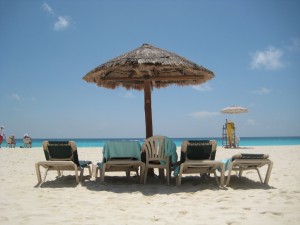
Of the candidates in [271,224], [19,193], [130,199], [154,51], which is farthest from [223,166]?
[19,193]

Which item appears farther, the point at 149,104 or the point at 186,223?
the point at 149,104

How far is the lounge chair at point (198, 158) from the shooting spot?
17.3 feet

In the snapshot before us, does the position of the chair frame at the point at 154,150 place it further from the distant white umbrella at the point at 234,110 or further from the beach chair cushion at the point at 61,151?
the distant white umbrella at the point at 234,110

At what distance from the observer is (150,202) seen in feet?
13.9

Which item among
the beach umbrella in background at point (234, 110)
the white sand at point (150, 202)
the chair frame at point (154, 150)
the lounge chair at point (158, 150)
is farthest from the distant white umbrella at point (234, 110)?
the chair frame at point (154, 150)

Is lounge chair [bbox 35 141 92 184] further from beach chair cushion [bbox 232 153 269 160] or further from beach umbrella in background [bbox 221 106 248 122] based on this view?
beach umbrella in background [bbox 221 106 248 122]

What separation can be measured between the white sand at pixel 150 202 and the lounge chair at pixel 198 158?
281mm

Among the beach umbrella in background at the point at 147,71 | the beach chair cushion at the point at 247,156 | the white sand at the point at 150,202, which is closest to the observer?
the white sand at the point at 150,202

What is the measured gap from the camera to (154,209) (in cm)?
380

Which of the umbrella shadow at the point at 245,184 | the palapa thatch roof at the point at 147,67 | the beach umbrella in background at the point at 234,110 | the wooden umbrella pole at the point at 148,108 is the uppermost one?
the palapa thatch roof at the point at 147,67

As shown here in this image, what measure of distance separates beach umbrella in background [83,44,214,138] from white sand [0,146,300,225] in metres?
1.87

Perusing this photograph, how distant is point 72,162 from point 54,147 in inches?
20.6

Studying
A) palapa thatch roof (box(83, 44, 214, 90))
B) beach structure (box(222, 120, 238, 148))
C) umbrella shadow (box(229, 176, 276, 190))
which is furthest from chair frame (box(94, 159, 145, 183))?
beach structure (box(222, 120, 238, 148))

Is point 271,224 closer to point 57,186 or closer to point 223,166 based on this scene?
point 223,166
